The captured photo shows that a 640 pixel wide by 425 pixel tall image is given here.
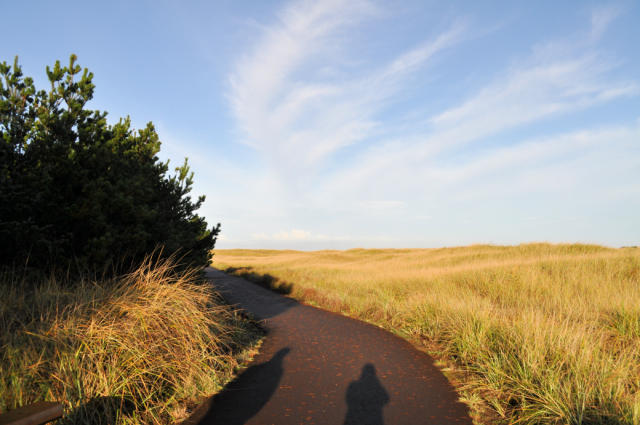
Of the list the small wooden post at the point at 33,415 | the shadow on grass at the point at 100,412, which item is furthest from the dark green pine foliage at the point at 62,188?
the small wooden post at the point at 33,415

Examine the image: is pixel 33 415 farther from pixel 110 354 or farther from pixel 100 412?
pixel 110 354

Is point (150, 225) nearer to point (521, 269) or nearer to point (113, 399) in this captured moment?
point (113, 399)

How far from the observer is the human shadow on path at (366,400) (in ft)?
14.7

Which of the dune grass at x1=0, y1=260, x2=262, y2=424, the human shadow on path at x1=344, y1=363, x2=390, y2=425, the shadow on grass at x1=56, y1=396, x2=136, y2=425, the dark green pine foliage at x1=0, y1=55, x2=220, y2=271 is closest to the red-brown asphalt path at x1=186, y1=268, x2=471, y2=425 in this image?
the human shadow on path at x1=344, y1=363, x2=390, y2=425

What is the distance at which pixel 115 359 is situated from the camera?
4.52m

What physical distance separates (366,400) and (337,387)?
0.65 m

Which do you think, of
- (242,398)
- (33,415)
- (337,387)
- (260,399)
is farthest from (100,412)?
(337,387)

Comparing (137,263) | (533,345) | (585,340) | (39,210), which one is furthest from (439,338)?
(39,210)

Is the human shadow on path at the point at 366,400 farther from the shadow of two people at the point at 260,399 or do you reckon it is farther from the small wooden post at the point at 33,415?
the small wooden post at the point at 33,415

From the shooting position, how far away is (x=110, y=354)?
181 inches

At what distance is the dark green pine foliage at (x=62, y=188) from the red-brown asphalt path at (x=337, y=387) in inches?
172

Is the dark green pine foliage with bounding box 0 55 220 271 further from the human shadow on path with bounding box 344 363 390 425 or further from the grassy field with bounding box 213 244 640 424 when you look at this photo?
the grassy field with bounding box 213 244 640 424

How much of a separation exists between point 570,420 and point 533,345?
178 centimetres

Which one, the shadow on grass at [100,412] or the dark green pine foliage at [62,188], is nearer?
the shadow on grass at [100,412]
